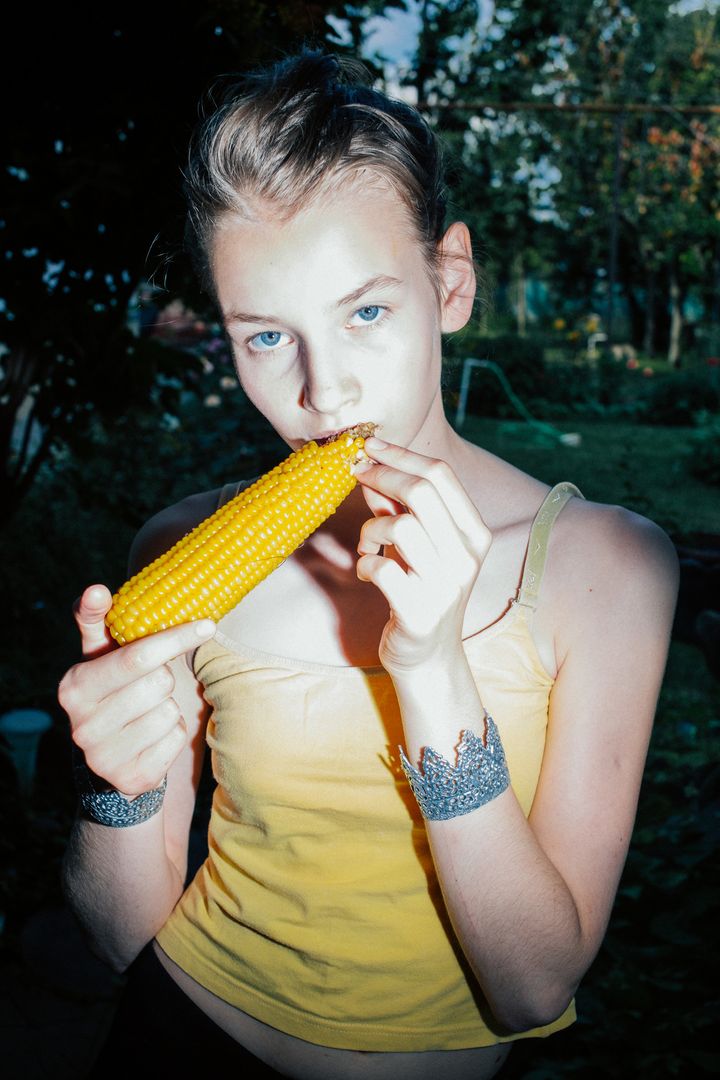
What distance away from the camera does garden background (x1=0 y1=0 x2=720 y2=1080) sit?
7.90 ft

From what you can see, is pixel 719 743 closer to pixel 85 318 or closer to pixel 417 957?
pixel 417 957

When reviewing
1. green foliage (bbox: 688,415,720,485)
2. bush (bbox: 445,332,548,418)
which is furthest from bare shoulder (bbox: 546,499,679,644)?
bush (bbox: 445,332,548,418)

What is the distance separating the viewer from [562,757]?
1.29m

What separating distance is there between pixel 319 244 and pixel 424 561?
0.56m

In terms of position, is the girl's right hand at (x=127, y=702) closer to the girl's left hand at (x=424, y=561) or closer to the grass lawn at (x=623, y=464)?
the girl's left hand at (x=424, y=561)

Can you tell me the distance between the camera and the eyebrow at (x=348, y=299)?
129 cm

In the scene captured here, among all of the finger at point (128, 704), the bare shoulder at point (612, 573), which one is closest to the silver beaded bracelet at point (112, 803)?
the finger at point (128, 704)

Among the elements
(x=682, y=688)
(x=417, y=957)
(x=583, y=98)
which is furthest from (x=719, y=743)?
(x=583, y=98)

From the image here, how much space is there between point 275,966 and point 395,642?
2.26 feet

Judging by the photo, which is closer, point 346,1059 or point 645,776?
point 346,1059

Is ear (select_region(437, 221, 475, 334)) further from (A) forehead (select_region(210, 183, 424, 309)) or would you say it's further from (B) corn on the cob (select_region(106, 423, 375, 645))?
(B) corn on the cob (select_region(106, 423, 375, 645))

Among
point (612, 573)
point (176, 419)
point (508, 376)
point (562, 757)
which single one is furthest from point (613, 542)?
point (508, 376)

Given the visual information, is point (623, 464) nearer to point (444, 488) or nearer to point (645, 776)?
point (645, 776)

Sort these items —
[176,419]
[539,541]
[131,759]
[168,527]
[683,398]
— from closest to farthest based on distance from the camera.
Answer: [131,759], [539,541], [168,527], [176,419], [683,398]
